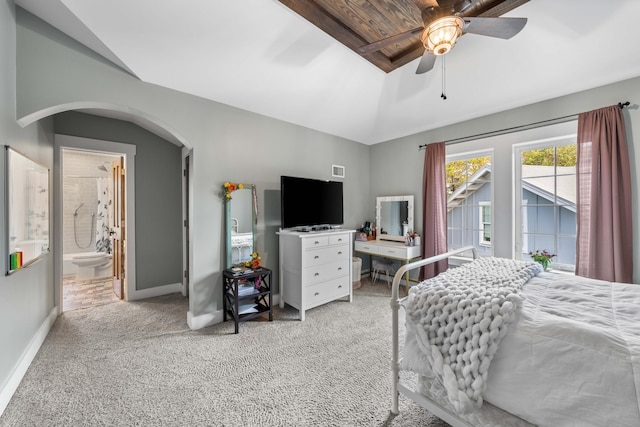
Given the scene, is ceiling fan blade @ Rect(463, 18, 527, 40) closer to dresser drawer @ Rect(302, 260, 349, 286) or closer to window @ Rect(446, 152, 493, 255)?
window @ Rect(446, 152, 493, 255)

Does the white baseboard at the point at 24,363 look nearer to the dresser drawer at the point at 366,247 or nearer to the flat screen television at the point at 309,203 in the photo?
the flat screen television at the point at 309,203

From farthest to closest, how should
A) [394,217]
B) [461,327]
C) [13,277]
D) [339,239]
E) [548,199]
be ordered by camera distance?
[394,217] < [339,239] < [548,199] < [13,277] < [461,327]

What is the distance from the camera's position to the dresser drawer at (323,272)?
2.98m

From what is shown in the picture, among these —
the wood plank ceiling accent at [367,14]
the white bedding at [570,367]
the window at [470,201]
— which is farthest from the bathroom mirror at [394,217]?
the white bedding at [570,367]

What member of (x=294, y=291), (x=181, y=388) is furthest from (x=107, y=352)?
(x=294, y=291)

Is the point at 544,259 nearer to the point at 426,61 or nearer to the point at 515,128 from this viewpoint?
the point at 515,128

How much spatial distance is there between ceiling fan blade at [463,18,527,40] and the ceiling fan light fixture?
0.25 ft

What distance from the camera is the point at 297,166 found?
3.61 meters

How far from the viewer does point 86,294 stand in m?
3.71

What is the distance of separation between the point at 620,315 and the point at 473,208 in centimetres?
248

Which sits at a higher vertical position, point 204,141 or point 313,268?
point 204,141

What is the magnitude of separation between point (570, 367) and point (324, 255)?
2.36 metres

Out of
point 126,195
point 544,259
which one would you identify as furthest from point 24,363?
point 544,259

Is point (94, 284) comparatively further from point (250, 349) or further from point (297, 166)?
point (297, 166)
